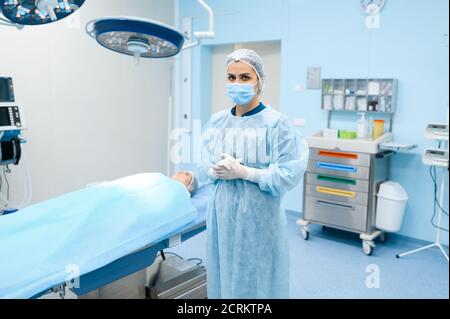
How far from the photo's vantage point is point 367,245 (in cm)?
313

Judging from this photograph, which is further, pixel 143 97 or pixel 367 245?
pixel 143 97

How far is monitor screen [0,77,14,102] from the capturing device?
2645 mm

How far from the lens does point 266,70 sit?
430cm

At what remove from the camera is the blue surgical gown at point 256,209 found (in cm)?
158

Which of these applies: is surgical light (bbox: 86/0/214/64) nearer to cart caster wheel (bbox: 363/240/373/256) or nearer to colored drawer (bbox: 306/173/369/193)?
colored drawer (bbox: 306/173/369/193)

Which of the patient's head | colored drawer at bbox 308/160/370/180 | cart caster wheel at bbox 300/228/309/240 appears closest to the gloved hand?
the patient's head

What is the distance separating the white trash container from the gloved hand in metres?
1.96

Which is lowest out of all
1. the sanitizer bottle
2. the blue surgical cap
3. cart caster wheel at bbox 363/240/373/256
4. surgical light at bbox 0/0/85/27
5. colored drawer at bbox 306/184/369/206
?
cart caster wheel at bbox 363/240/373/256

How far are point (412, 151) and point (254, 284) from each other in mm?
2292

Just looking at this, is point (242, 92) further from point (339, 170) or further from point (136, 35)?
point (339, 170)

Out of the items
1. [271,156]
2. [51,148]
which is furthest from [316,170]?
[51,148]

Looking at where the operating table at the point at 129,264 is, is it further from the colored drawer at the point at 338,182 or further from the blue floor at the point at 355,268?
the colored drawer at the point at 338,182

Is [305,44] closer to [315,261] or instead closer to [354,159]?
[354,159]

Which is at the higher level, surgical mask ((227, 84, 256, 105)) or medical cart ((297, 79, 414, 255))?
surgical mask ((227, 84, 256, 105))
